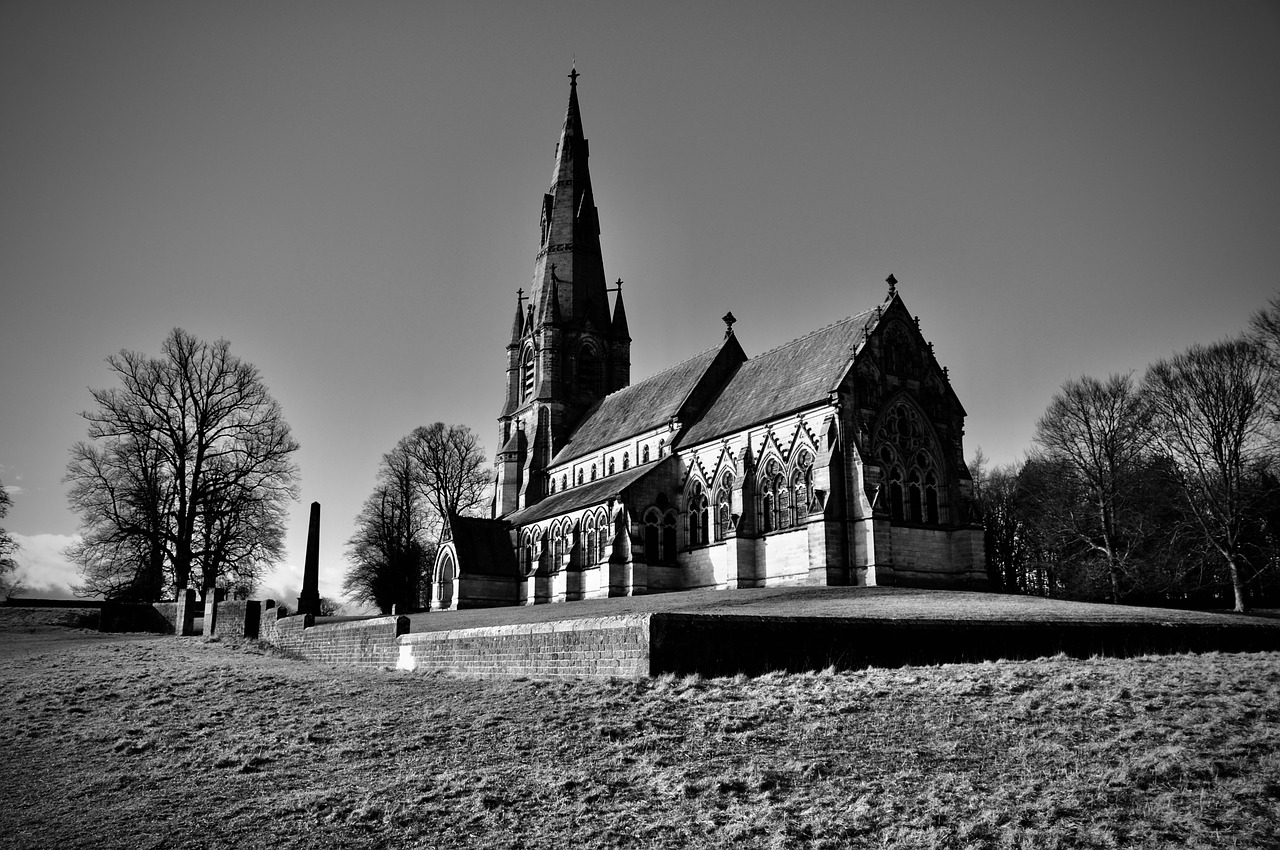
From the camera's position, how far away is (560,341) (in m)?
64.6

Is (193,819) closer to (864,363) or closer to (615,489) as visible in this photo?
(864,363)

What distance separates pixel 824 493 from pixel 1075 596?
52.5 feet

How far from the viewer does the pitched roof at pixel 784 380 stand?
4259cm

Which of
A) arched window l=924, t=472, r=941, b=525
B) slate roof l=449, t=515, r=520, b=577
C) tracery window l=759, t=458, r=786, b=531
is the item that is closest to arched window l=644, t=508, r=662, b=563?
tracery window l=759, t=458, r=786, b=531

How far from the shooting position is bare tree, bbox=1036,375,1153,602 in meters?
43.9

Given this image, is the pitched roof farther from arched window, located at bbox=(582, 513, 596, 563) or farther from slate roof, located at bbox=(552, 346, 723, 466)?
arched window, located at bbox=(582, 513, 596, 563)

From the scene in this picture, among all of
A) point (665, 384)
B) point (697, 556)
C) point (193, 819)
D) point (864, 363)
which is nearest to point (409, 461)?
point (665, 384)

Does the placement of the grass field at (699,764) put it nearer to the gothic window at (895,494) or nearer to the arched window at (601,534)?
the gothic window at (895,494)

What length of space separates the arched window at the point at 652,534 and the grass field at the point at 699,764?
27603 millimetres

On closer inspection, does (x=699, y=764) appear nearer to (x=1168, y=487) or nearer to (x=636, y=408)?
(x=1168, y=487)

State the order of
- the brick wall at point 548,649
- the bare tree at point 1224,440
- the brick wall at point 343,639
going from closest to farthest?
the brick wall at point 548,649
the brick wall at point 343,639
the bare tree at point 1224,440

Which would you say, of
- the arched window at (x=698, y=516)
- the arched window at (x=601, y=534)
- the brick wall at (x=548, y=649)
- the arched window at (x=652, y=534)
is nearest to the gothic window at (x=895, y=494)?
the arched window at (x=698, y=516)

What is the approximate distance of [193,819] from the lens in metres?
11.9

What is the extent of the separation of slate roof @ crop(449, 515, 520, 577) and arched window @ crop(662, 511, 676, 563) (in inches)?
446
